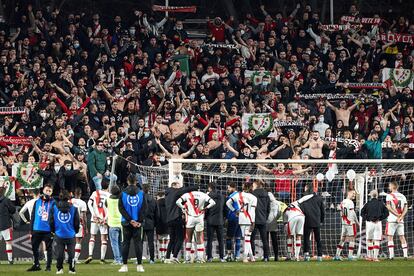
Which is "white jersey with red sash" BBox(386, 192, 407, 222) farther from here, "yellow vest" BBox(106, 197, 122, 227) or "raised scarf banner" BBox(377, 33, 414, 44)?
"raised scarf banner" BBox(377, 33, 414, 44)

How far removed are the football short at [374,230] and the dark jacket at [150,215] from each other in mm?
5147

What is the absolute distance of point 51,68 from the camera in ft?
127

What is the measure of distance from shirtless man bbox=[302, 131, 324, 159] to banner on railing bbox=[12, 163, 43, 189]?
7159mm

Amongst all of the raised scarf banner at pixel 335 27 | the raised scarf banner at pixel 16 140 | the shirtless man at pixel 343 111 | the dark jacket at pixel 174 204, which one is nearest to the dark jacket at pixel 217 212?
the dark jacket at pixel 174 204

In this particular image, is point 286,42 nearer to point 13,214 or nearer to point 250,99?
point 250,99

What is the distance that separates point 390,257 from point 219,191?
453cm

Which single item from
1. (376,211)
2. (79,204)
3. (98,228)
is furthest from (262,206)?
(79,204)

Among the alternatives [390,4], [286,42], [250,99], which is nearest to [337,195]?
[250,99]

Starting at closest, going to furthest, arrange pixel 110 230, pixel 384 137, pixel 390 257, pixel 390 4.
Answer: pixel 110 230, pixel 390 257, pixel 384 137, pixel 390 4

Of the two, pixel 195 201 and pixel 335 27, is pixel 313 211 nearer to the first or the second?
pixel 195 201

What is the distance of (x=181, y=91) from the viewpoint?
3903 cm

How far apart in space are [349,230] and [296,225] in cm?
134

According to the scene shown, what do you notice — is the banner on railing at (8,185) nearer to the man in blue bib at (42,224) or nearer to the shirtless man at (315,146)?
the man in blue bib at (42,224)

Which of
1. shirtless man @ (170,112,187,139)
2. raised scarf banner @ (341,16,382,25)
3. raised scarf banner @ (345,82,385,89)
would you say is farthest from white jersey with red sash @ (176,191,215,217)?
raised scarf banner @ (341,16,382,25)
